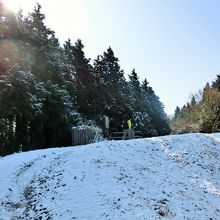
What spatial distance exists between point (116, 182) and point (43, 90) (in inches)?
992

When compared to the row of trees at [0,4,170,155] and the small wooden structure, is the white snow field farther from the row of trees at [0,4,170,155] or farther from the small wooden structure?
the row of trees at [0,4,170,155]

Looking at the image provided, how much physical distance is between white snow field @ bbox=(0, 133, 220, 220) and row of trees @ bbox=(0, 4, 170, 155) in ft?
44.1

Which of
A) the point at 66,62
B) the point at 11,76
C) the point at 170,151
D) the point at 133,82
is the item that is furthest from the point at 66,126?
the point at 133,82

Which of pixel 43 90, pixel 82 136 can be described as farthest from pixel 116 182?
pixel 43 90

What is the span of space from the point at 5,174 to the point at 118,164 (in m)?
5.56

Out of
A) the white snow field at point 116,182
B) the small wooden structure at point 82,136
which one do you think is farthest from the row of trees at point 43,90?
the white snow field at point 116,182

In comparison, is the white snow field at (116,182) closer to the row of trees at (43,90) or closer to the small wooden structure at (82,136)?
the small wooden structure at (82,136)

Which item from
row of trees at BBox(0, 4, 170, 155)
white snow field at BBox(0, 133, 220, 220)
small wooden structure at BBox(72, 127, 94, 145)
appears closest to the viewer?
white snow field at BBox(0, 133, 220, 220)

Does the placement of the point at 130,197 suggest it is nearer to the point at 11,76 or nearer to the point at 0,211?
the point at 0,211

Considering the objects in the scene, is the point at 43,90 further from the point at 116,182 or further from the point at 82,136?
the point at 116,182

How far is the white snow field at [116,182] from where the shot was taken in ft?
47.9

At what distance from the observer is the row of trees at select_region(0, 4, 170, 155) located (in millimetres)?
36969

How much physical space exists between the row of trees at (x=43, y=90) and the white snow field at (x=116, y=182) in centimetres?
1343

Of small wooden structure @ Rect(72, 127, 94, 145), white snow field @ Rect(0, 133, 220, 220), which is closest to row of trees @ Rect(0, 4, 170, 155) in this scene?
small wooden structure @ Rect(72, 127, 94, 145)
